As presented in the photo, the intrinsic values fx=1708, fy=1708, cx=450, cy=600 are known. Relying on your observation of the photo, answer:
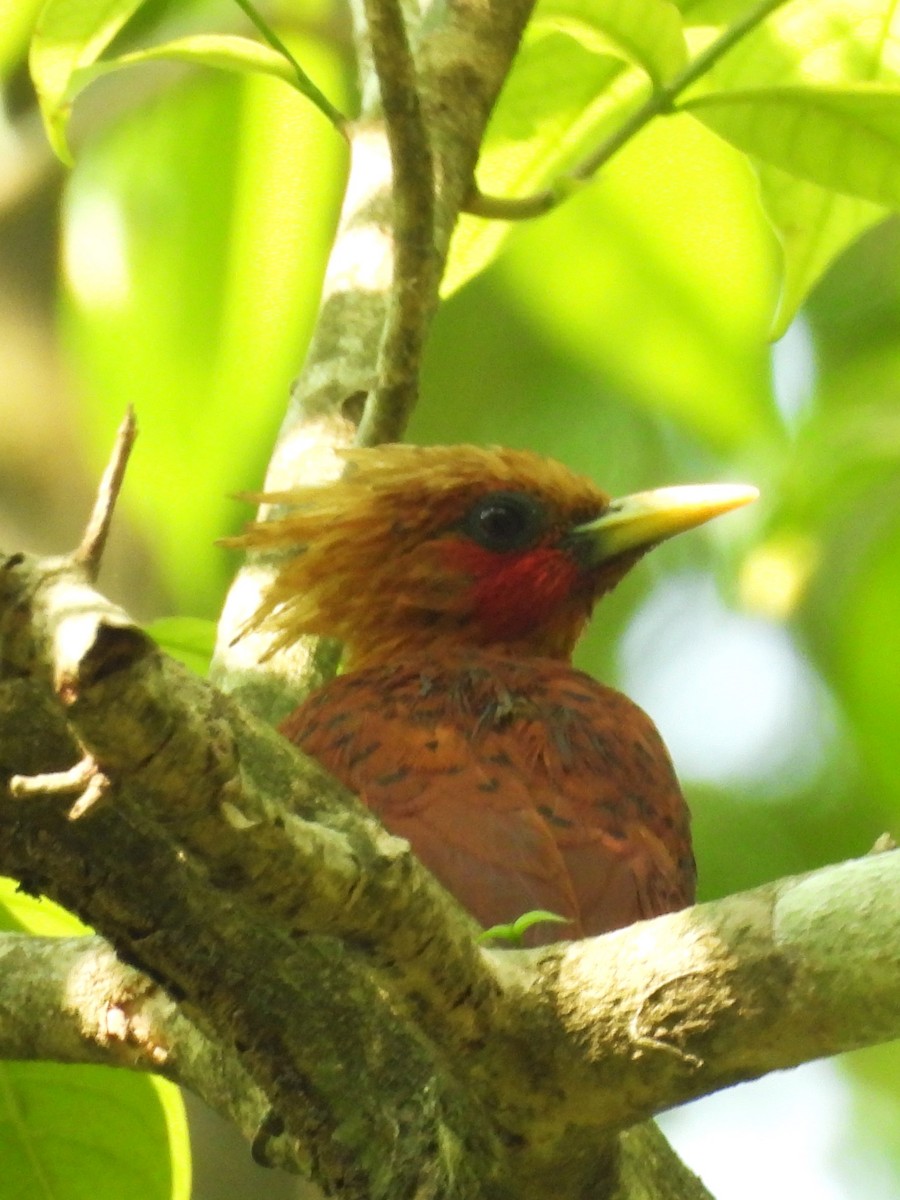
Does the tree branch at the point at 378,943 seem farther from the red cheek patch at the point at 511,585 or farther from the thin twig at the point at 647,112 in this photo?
the red cheek patch at the point at 511,585

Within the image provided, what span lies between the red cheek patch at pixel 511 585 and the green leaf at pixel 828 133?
1.11 m

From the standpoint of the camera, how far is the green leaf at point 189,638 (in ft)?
10.9

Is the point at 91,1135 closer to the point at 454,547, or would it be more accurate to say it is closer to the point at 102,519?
the point at 454,547

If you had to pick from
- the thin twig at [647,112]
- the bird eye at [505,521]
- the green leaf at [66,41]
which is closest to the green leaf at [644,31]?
the thin twig at [647,112]

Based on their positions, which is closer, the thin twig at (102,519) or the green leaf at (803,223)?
the thin twig at (102,519)

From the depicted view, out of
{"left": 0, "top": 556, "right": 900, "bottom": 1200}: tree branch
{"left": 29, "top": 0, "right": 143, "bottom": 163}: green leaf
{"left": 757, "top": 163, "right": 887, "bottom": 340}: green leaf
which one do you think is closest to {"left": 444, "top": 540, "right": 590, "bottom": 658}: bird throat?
{"left": 757, "top": 163, "right": 887, "bottom": 340}: green leaf

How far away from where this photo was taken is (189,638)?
337 centimetres

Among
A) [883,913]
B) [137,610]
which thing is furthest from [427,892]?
[137,610]

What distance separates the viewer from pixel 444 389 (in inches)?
243

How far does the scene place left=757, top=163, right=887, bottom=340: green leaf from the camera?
311 centimetres

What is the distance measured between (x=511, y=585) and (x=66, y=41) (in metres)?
1.42

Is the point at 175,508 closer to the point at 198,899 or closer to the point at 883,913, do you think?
the point at 198,899

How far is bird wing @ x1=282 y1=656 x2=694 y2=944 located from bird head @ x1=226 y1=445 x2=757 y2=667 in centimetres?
31

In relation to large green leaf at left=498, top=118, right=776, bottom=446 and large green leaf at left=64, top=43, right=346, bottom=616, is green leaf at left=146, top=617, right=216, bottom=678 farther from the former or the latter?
large green leaf at left=498, top=118, right=776, bottom=446
